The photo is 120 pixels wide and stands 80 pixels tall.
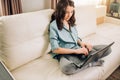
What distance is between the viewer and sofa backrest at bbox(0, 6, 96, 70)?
1.37 m

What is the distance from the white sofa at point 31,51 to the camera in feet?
4.44

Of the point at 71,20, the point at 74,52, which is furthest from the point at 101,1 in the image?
the point at 74,52

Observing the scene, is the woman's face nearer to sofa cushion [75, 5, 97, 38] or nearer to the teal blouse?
the teal blouse

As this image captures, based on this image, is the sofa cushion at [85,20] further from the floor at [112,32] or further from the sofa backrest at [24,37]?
the sofa backrest at [24,37]

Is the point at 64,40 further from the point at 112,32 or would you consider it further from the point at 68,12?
the point at 112,32

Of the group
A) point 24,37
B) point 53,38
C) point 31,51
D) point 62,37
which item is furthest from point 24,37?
point 62,37

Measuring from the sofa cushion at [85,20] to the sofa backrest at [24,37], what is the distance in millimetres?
454

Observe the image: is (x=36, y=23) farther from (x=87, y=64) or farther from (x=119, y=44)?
(x=119, y=44)

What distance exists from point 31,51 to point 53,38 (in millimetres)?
251

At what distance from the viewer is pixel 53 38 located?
1533 millimetres

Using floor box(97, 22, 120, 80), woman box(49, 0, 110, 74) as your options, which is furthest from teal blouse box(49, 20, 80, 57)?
floor box(97, 22, 120, 80)

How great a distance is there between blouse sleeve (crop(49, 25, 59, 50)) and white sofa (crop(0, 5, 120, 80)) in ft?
0.31

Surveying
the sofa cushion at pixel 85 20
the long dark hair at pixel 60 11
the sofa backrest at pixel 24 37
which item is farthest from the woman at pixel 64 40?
the sofa cushion at pixel 85 20

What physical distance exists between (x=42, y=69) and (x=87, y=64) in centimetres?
43
